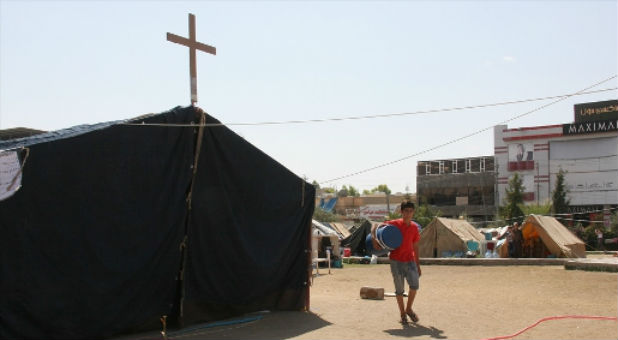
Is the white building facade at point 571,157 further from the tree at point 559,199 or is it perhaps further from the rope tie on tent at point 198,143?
the rope tie on tent at point 198,143

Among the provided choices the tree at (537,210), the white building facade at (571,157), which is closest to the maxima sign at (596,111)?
the white building facade at (571,157)

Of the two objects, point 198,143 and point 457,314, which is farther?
point 457,314

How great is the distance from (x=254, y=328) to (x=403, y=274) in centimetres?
237

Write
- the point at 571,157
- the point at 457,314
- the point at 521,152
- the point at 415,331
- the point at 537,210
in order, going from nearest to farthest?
the point at 415,331 → the point at 457,314 → the point at 537,210 → the point at 571,157 → the point at 521,152

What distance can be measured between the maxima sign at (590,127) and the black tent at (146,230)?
5190 cm

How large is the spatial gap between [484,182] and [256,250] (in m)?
56.6

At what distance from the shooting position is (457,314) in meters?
9.42

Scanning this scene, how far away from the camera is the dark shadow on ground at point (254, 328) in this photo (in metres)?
7.77

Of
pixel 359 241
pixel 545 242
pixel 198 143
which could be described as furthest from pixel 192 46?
pixel 359 241

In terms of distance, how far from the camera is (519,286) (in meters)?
14.1

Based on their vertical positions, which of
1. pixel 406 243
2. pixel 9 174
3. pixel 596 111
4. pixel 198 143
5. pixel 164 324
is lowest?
pixel 164 324

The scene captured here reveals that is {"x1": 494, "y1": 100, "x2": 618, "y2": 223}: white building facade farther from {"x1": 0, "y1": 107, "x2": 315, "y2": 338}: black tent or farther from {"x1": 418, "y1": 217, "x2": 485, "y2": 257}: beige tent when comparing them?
{"x1": 0, "y1": 107, "x2": 315, "y2": 338}: black tent

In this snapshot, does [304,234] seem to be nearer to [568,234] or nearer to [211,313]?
[211,313]

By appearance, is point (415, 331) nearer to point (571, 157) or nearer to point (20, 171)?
point (20, 171)
